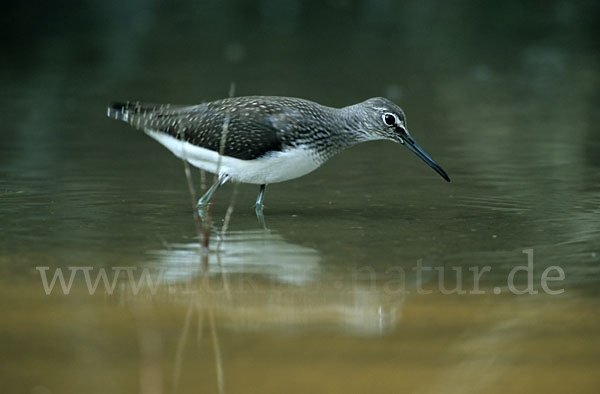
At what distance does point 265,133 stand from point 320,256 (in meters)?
1.59

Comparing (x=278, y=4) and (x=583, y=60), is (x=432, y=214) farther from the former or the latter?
(x=278, y=4)

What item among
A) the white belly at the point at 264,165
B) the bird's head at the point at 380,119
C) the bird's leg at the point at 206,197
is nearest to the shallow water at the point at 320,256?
the bird's leg at the point at 206,197

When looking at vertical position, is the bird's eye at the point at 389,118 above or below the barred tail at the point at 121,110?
below

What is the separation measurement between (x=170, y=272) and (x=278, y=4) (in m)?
23.2

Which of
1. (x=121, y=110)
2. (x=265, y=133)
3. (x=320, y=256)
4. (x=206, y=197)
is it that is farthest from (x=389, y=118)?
(x=121, y=110)

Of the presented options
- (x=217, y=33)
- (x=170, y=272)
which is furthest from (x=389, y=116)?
(x=217, y=33)

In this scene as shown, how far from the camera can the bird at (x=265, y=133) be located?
320 inches

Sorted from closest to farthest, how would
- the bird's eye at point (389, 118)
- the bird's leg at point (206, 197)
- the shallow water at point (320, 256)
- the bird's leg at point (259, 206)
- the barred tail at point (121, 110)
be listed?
the shallow water at point (320, 256), the bird's leg at point (259, 206), the bird's leg at point (206, 197), the bird's eye at point (389, 118), the barred tail at point (121, 110)

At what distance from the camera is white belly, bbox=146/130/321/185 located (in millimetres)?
8102

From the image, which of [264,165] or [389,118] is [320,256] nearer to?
[264,165]

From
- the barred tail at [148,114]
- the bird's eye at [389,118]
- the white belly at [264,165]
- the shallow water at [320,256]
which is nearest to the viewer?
the shallow water at [320,256]

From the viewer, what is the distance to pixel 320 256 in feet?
22.5

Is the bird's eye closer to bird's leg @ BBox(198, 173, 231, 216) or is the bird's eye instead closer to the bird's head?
the bird's head

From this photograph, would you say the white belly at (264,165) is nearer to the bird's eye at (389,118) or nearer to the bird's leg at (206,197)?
the bird's leg at (206,197)
